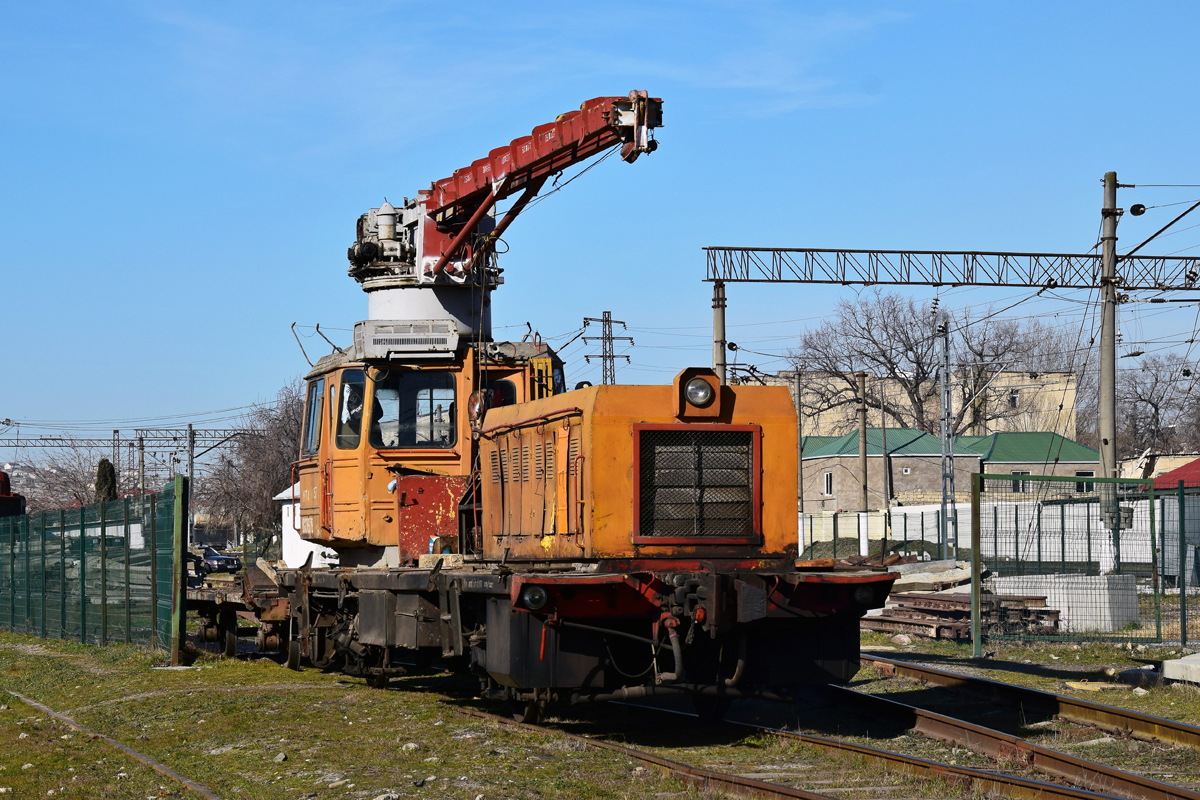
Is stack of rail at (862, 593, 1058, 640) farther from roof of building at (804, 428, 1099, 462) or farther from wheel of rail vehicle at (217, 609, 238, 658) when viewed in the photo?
roof of building at (804, 428, 1099, 462)

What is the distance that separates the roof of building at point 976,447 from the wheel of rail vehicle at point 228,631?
2075 inches

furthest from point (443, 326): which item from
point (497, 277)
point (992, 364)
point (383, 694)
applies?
point (992, 364)

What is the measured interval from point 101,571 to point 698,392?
12.7 m

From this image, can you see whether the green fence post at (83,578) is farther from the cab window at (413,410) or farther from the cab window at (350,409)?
the cab window at (413,410)

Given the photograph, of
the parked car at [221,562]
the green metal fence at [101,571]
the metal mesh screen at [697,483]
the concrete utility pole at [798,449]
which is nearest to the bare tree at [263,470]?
the parked car at [221,562]

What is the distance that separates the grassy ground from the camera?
7.52m

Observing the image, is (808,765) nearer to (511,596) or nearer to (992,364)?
(511,596)

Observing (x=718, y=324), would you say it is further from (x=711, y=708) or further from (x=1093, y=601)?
(x=711, y=708)

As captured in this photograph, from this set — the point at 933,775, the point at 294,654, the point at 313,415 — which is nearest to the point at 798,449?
the point at 933,775

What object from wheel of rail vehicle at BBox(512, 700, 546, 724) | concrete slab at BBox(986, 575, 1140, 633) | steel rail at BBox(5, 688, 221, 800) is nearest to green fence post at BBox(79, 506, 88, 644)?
steel rail at BBox(5, 688, 221, 800)

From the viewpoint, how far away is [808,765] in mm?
8242

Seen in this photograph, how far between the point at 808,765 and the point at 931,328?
7161cm

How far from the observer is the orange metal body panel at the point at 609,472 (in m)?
8.86

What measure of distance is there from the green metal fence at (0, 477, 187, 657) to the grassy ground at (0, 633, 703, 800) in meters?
2.61
